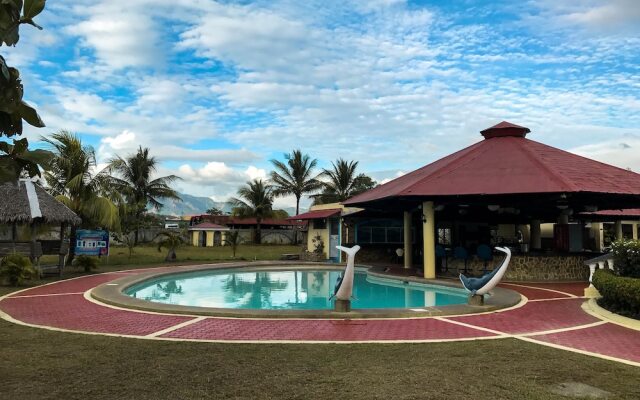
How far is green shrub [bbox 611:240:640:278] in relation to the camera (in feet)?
32.9

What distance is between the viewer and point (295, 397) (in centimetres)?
455

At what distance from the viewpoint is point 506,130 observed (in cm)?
1917

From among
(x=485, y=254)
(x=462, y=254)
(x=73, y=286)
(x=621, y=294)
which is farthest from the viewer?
(x=462, y=254)

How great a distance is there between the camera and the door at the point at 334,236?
26.5m

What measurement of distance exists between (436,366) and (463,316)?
13.0 feet

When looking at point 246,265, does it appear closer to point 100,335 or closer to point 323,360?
point 100,335

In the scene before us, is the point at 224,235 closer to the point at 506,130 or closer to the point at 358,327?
the point at 506,130

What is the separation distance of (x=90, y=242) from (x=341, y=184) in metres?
24.9

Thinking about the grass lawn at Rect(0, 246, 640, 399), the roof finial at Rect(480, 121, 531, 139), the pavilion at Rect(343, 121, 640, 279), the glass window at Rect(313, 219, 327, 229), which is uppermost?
the roof finial at Rect(480, 121, 531, 139)

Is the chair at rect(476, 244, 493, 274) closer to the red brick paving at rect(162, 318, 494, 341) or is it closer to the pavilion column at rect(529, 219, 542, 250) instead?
the pavilion column at rect(529, 219, 542, 250)

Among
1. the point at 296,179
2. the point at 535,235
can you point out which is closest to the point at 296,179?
the point at 296,179

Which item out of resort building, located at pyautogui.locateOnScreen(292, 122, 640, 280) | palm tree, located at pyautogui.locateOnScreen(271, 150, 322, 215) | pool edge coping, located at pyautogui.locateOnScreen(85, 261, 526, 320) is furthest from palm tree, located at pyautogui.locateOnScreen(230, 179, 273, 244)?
pool edge coping, located at pyautogui.locateOnScreen(85, 261, 526, 320)

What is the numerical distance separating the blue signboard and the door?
1182 centimetres

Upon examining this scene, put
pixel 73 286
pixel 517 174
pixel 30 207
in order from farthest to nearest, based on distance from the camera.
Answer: pixel 30 207 → pixel 517 174 → pixel 73 286
